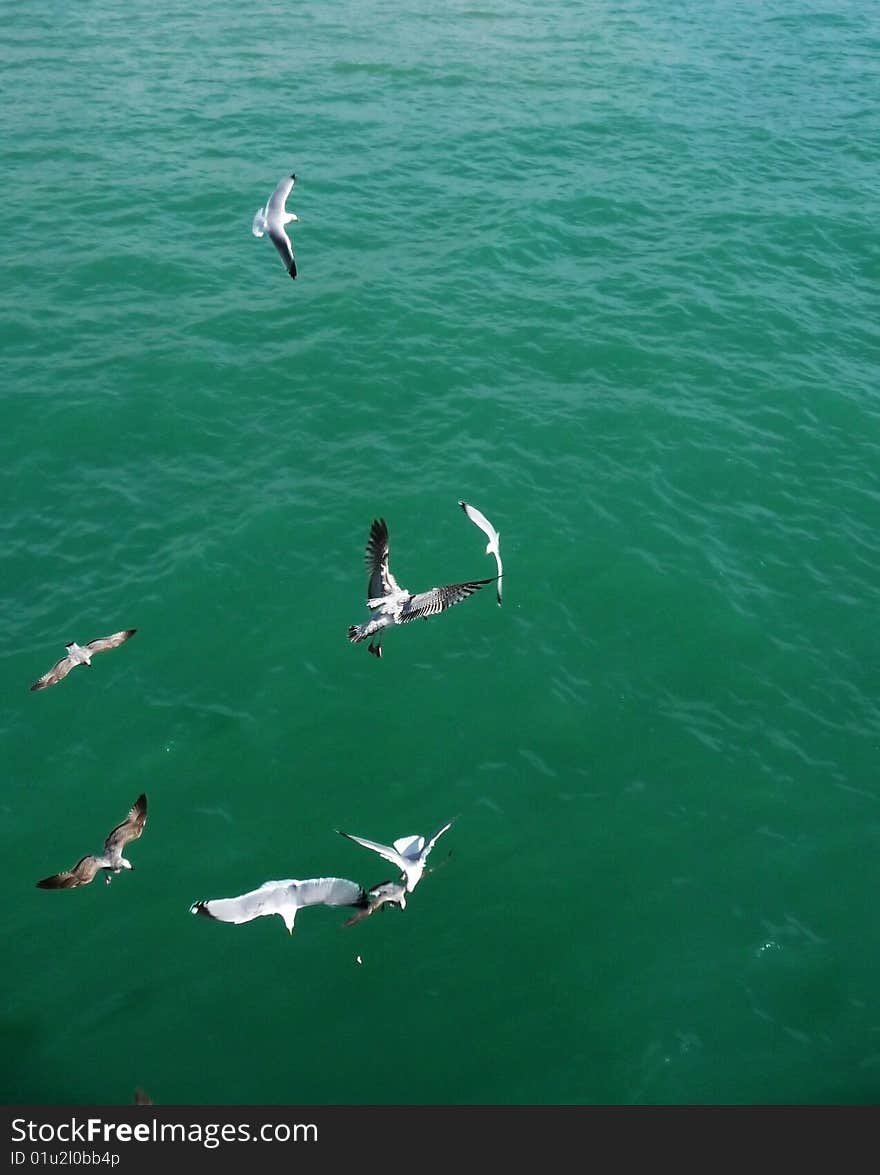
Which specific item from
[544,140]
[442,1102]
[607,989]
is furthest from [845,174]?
[442,1102]

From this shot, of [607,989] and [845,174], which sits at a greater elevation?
[845,174]

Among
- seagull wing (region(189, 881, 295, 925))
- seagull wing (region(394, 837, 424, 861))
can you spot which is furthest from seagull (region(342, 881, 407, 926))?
seagull wing (region(189, 881, 295, 925))

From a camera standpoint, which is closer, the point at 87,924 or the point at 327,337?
the point at 87,924

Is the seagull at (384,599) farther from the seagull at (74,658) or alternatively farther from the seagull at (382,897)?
the seagull at (74,658)

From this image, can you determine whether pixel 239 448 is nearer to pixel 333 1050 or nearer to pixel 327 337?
pixel 327 337

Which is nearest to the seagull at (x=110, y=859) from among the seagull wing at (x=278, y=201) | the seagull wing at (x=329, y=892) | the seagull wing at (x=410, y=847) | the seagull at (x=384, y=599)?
the seagull wing at (x=329, y=892)

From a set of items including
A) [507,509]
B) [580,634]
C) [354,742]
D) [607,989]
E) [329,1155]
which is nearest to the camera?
[329,1155]

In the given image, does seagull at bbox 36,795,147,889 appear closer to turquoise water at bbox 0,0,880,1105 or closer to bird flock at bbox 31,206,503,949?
bird flock at bbox 31,206,503,949
